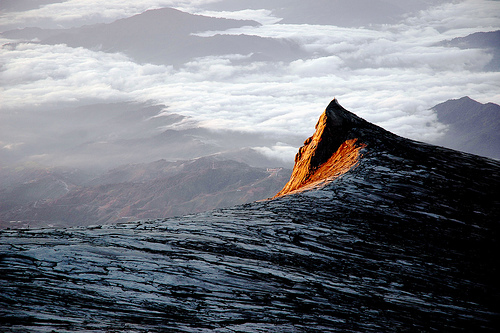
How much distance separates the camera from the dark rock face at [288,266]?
9773mm

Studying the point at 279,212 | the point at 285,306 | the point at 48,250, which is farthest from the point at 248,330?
the point at 279,212

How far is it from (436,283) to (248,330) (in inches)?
297

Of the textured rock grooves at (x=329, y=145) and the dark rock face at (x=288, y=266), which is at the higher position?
the textured rock grooves at (x=329, y=145)

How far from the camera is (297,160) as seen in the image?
31.2 metres

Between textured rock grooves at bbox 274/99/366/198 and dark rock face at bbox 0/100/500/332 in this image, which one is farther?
textured rock grooves at bbox 274/99/366/198

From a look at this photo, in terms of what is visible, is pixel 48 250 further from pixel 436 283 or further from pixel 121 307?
pixel 436 283

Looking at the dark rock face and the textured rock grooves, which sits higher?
the textured rock grooves

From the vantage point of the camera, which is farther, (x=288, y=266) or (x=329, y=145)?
(x=329, y=145)

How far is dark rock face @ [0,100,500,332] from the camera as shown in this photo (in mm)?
9773

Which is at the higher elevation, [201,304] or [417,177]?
[417,177]

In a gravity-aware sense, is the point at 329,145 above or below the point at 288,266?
above

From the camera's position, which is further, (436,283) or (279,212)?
(279,212)

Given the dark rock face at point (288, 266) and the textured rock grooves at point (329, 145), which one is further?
the textured rock grooves at point (329, 145)

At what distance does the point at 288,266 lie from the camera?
1316cm
